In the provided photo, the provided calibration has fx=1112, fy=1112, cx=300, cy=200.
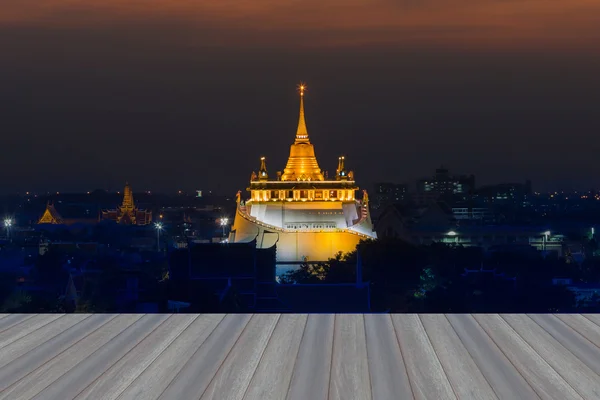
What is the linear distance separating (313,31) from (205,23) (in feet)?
49.8

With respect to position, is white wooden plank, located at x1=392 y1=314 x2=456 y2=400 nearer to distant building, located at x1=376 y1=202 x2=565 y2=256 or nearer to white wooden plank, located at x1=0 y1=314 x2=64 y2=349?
white wooden plank, located at x1=0 y1=314 x2=64 y2=349

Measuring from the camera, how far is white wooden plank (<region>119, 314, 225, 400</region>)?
450cm

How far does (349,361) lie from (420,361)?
324 millimetres

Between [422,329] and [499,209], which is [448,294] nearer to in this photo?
[422,329]

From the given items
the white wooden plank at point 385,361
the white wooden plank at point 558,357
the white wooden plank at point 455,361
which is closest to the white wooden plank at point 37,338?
the white wooden plank at point 385,361

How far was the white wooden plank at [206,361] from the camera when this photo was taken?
4.50 m

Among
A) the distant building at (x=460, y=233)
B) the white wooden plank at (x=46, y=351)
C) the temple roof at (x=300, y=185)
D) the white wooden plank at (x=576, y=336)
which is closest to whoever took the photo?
the white wooden plank at (x=46, y=351)

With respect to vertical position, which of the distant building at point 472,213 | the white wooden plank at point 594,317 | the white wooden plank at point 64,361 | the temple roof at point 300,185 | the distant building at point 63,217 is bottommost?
the distant building at point 63,217

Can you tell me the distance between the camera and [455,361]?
5.08m

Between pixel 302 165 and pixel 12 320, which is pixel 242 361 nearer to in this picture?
pixel 12 320

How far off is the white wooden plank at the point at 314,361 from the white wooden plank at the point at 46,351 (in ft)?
3.77

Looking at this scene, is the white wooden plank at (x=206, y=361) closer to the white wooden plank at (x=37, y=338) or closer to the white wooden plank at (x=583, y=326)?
the white wooden plank at (x=37, y=338)

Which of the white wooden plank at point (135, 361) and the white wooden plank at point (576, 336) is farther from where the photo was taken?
the white wooden plank at point (576, 336)

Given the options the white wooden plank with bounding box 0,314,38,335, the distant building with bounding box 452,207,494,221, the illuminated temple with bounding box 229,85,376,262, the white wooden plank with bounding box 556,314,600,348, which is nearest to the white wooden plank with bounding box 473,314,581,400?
the white wooden plank with bounding box 556,314,600,348
